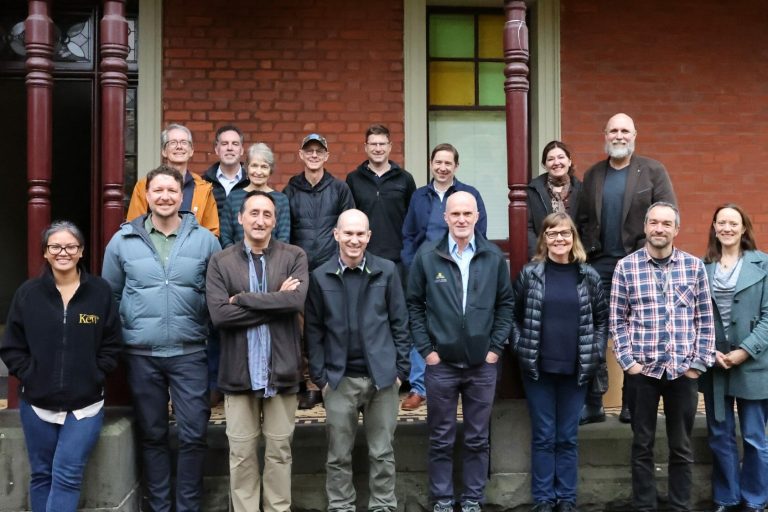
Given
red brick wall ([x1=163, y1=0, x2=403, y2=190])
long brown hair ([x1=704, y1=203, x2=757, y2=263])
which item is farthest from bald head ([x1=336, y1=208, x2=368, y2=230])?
red brick wall ([x1=163, y1=0, x2=403, y2=190])

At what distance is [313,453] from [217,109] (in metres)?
3.50

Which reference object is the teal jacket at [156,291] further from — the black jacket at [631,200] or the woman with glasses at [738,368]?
the woman with glasses at [738,368]

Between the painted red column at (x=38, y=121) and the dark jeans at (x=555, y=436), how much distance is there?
9.98 ft

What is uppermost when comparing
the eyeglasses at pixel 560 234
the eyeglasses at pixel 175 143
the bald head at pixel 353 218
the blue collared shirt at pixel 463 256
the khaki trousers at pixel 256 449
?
the eyeglasses at pixel 175 143

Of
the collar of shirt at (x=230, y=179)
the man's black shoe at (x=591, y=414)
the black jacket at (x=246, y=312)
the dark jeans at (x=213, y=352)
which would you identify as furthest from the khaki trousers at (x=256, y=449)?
the man's black shoe at (x=591, y=414)

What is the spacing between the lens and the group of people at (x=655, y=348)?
4.98 meters

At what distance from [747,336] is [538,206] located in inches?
60.2

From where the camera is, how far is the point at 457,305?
500 centimetres

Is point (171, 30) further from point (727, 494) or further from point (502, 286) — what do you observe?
point (727, 494)

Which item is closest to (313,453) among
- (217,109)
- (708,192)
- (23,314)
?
(23,314)

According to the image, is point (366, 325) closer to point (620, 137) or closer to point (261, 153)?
point (261, 153)

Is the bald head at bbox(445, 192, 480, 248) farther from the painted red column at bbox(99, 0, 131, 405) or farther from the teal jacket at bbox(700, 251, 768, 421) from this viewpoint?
the painted red column at bbox(99, 0, 131, 405)

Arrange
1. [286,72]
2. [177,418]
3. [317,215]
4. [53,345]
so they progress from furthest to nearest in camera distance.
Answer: [286,72], [317,215], [177,418], [53,345]

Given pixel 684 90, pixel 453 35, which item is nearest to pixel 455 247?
pixel 453 35
